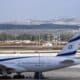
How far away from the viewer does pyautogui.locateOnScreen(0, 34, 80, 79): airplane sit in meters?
7.93

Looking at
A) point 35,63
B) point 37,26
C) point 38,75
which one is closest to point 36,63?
point 35,63

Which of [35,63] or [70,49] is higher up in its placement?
[70,49]

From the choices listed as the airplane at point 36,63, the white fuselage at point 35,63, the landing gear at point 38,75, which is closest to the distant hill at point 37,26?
the airplane at point 36,63

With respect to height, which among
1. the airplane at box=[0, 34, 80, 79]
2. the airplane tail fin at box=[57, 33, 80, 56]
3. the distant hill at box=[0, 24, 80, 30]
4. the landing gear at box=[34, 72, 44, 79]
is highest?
the distant hill at box=[0, 24, 80, 30]

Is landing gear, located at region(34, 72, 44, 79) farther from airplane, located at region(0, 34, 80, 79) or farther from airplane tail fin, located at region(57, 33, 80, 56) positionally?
airplane tail fin, located at region(57, 33, 80, 56)

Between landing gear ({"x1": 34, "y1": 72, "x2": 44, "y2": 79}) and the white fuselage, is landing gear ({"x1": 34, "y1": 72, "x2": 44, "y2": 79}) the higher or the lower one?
the lower one

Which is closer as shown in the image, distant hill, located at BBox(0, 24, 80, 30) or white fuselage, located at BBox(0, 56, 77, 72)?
white fuselage, located at BBox(0, 56, 77, 72)

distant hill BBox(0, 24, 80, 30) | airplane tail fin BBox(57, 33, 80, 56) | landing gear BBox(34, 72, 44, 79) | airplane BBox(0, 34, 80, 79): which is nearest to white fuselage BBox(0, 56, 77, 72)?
airplane BBox(0, 34, 80, 79)

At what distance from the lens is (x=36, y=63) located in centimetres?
801

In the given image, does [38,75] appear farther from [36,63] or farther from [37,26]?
[37,26]

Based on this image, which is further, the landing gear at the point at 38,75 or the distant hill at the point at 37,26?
the distant hill at the point at 37,26

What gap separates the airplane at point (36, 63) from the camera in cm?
793

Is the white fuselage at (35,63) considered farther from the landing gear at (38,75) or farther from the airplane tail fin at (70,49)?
the airplane tail fin at (70,49)

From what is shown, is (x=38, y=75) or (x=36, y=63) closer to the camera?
(x=38, y=75)
